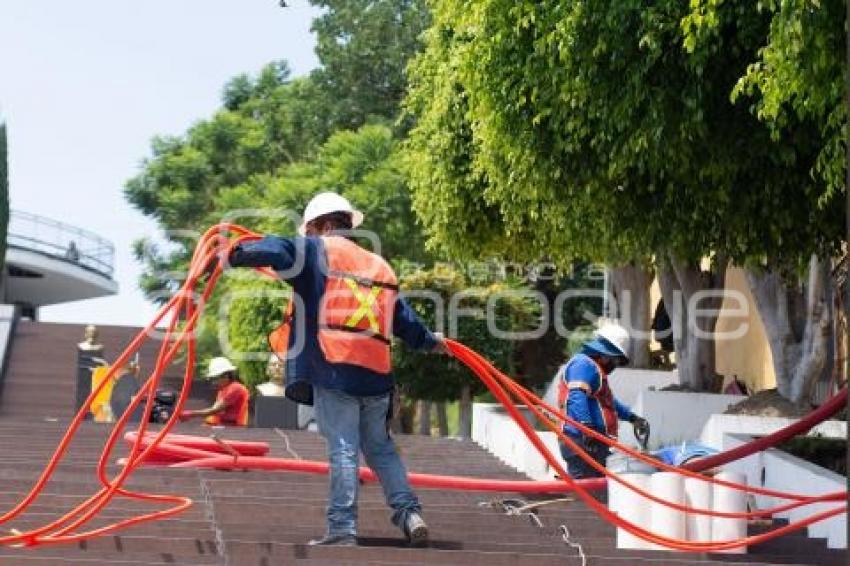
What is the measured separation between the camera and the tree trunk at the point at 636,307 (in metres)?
29.4

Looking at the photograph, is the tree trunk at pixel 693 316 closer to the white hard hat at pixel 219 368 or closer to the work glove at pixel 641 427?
the white hard hat at pixel 219 368

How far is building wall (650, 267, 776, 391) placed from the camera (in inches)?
1200

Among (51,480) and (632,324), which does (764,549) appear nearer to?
(51,480)

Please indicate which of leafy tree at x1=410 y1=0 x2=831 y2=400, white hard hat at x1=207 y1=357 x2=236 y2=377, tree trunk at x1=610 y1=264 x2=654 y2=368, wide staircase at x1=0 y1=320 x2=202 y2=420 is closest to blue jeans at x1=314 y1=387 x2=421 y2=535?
leafy tree at x1=410 y1=0 x2=831 y2=400

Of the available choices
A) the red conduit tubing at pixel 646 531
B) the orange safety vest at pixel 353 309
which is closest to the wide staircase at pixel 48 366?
the red conduit tubing at pixel 646 531

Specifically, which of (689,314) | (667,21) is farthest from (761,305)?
(667,21)

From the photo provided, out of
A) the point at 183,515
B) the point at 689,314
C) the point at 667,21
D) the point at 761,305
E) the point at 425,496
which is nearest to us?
the point at 183,515

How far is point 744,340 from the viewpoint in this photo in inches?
1243

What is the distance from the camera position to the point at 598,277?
40844mm

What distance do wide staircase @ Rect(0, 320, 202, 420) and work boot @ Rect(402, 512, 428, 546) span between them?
28.6m

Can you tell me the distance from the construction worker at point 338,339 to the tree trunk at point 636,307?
1945 centimetres

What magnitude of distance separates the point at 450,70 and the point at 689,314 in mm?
4356

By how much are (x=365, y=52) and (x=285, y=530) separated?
3428 cm

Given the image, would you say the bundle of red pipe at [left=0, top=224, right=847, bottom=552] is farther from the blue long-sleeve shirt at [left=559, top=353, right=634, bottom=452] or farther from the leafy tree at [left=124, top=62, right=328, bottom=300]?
the leafy tree at [left=124, top=62, right=328, bottom=300]
